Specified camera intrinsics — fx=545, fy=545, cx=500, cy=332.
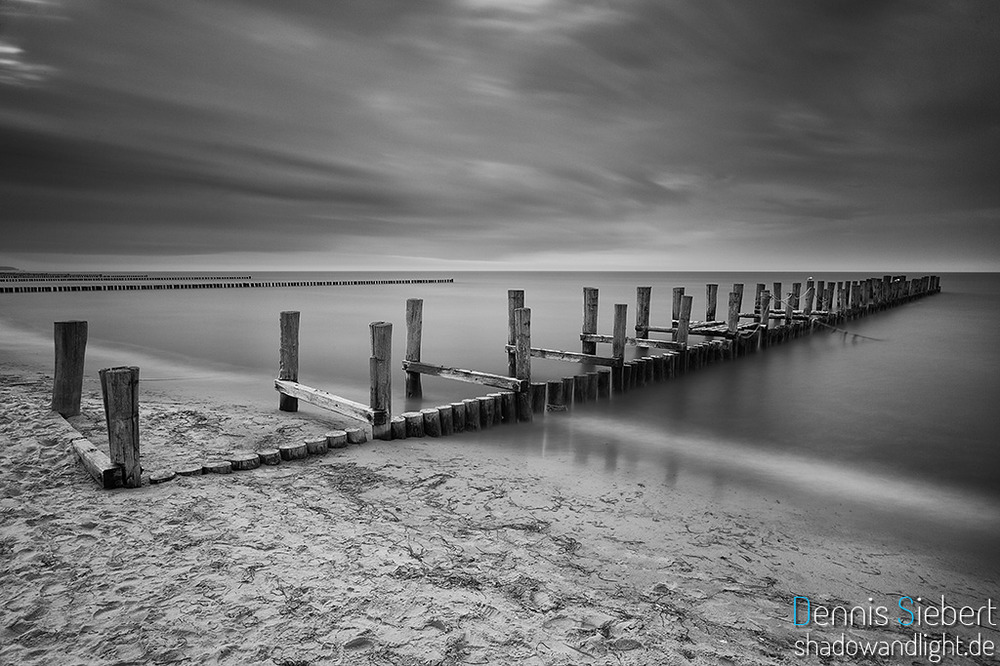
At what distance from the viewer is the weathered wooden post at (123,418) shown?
191 inches

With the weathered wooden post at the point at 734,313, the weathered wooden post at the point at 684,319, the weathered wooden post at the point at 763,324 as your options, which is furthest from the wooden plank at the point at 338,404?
the weathered wooden post at the point at 763,324

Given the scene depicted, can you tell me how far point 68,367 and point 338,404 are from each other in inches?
143

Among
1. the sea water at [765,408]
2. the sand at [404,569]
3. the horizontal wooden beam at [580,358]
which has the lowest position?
the sea water at [765,408]

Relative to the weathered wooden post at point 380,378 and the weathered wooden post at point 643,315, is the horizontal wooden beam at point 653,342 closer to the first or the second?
the weathered wooden post at point 643,315

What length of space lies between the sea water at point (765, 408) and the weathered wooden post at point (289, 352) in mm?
1196

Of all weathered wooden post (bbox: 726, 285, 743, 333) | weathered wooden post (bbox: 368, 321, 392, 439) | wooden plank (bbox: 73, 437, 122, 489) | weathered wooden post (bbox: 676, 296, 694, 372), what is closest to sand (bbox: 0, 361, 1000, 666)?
wooden plank (bbox: 73, 437, 122, 489)

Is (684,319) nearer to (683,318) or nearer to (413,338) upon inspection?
(683,318)

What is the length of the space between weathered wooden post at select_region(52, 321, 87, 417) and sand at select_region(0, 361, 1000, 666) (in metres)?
1.05

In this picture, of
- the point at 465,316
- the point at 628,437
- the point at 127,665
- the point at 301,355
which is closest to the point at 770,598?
the point at 127,665

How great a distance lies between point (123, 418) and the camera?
192 inches

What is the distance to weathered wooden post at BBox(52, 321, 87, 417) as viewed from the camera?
7.25 meters

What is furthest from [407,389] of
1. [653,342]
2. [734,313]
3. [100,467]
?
[734,313]

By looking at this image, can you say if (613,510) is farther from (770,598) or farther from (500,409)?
(500,409)

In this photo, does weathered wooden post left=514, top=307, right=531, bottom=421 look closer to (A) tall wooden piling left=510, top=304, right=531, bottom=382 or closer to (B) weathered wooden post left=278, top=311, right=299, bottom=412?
(A) tall wooden piling left=510, top=304, right=531, bottom=382
